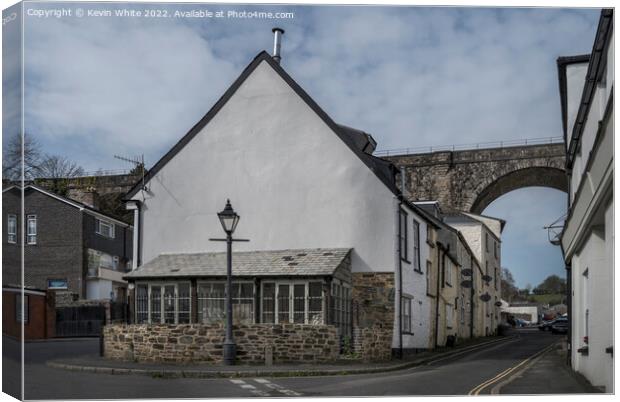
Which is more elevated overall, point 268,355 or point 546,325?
point 546,325

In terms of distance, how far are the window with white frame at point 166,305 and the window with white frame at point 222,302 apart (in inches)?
13.9

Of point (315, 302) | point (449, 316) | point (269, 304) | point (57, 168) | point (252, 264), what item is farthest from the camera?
point (449, 316)

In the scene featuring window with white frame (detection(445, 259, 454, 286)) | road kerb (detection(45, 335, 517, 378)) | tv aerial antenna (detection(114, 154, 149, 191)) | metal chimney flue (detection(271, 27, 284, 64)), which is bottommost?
road kerb (detection(45, 335, 517, 378))

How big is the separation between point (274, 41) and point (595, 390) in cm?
607

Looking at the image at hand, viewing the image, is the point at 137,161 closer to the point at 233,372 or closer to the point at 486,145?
the point at 233,372

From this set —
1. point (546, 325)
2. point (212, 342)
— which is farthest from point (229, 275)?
point (546, 325)

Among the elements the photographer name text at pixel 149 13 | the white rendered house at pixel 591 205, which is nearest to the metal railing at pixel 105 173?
the photographer name text at pixel 149 13

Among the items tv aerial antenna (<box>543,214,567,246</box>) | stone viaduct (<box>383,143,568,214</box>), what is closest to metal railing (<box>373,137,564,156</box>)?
stone viaduct (<box>383,143,568,214</box>)

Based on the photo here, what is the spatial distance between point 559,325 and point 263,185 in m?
5.56

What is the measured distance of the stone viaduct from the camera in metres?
13.4

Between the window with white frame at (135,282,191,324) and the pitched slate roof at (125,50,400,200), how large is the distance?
230cm

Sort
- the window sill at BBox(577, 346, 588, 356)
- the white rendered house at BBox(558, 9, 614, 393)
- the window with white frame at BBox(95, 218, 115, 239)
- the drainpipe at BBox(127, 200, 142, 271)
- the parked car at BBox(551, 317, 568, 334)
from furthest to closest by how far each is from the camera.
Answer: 1. the drainpipe at BBox(127, 200, 142, 271)
2. the parked car at BBox(551, 317, 568, 334)
3. the window with white frame at BBox(95, 218, 115, 239)
4. the window sill at BBox(577, 346, 588, 356)
5. the white rendered house at BBox(558, 9, 614, 393)

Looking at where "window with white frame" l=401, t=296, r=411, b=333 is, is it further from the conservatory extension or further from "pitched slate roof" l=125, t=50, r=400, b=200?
"pitched slate roof" l=125, t=50, r=400, b=200

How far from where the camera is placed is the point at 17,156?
37.2 ft
